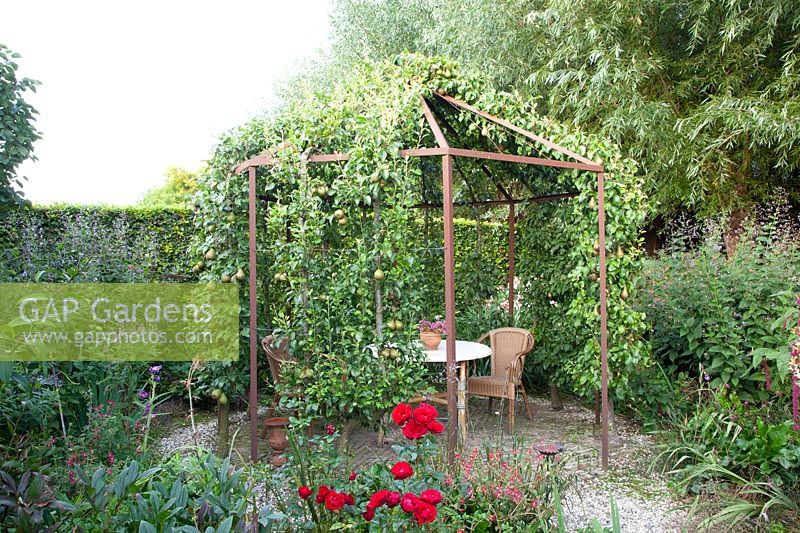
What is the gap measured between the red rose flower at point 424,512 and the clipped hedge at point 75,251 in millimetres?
3120

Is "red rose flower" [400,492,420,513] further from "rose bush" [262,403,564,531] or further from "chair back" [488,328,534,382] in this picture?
"chair back" [488,328,534,382]

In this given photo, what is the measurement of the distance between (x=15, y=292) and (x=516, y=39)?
696 cm

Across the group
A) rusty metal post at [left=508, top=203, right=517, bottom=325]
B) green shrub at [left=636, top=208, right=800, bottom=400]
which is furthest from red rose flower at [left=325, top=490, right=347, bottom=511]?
rusty metal post at [left=508, top=203, right=517, bottom=325]

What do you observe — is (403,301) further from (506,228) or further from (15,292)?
(506,228)

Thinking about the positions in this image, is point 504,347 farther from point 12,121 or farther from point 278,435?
point 12,121

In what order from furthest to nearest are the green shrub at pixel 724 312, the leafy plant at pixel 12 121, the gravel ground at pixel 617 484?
1. the green shrub at pixel 724 312
2. the leafy plant at pixel 12 121
3. the gravel ground at pixel 617 484

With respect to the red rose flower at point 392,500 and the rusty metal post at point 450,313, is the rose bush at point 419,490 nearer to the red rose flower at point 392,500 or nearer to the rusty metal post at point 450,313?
the red rose flower at point 392,500

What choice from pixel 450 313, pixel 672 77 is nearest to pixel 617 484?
pixel 450 313

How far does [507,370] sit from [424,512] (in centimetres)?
300

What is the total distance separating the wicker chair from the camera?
4.62 metres

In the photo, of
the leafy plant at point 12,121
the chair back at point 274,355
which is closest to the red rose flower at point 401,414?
the chair back at point 274,355

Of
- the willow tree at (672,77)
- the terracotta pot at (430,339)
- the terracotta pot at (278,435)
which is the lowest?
the terracotta pot at (278,435)

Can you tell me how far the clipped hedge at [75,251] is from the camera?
4.51 meters

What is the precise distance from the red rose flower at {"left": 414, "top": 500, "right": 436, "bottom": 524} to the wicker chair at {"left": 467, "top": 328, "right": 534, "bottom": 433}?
8.66ft
